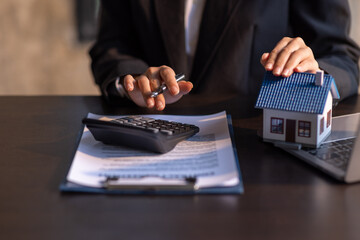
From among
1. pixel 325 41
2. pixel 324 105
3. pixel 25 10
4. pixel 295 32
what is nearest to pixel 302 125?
pixel 324 105

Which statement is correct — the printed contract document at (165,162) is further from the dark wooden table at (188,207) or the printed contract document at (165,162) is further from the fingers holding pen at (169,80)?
the fingers holding pen at (169,80)

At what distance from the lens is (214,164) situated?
71 cm

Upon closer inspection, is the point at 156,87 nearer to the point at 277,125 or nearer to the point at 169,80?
the point at 169,80

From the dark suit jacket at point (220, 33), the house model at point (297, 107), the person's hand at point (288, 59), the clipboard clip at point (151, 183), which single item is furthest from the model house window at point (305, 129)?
the dark suit jacket at point (220, 33)

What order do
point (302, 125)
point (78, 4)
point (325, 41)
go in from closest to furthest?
point (302, 125) → point (325, 41) → point (78, 4)

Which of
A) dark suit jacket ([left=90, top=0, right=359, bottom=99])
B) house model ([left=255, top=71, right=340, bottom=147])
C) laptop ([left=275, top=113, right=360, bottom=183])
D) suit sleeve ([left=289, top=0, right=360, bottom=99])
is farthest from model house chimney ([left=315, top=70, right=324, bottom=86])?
dark suit jacket ([left=90, top=0, right=359, bottom=99])

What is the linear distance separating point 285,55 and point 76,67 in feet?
10.3

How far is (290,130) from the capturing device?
0.81 meters

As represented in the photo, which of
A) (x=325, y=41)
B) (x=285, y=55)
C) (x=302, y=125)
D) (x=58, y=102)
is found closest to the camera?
(x=302, y=125)

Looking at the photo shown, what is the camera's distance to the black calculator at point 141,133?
0.75 m

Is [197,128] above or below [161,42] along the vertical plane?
above

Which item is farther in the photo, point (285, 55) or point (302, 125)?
point (285, 55)

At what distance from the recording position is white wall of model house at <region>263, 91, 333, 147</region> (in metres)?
0.79

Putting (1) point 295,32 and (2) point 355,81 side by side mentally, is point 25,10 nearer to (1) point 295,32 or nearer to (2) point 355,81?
(1) point 295,32
